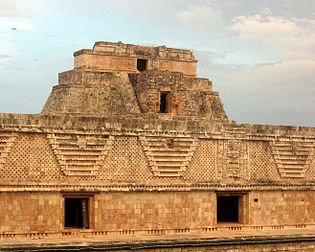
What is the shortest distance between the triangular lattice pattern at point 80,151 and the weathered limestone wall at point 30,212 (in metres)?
0.74

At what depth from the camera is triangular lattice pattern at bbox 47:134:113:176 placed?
1466 centimetres

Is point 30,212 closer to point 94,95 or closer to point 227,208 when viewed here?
point 94,95

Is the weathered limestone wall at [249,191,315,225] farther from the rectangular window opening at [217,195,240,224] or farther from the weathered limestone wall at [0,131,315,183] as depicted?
the rectangular window opening at [217,195,240,224]

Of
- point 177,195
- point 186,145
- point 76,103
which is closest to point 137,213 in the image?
point 177,195

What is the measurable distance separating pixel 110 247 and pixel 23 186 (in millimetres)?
2321

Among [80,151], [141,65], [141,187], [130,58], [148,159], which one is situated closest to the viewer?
[80,151]

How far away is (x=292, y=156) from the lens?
17719 mm

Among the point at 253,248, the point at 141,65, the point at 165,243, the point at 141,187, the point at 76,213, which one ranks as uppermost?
the point at 141,65

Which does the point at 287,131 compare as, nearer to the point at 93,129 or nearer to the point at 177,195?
the point at 177,195

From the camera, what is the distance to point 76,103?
1836 centimetres

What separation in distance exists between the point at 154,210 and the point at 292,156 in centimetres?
447

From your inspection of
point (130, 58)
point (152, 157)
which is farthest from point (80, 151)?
point (130, 58)

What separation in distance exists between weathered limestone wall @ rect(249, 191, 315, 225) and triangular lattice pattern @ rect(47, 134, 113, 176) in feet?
14.3

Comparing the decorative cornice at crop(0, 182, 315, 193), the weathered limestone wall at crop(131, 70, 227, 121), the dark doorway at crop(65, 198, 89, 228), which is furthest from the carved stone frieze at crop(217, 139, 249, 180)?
the dark doorway at crop(65, 198, 89, 228)
